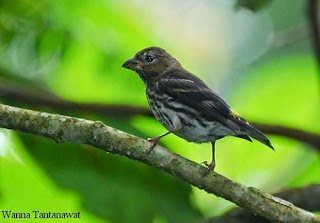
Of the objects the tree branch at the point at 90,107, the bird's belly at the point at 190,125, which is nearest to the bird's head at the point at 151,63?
the bird's belly at the point at 190,125

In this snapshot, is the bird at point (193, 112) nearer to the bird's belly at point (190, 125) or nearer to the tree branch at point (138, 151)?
the bird's belly at point (190, 125)

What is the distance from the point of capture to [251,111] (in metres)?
6.77

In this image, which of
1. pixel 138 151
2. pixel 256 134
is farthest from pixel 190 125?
pixel 138 151

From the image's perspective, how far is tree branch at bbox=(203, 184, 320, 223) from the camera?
4.93 metres

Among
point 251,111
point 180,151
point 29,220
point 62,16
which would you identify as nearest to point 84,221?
point 29,220

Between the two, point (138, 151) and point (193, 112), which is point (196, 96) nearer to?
point (193, 112)

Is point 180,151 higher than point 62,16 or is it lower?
lower

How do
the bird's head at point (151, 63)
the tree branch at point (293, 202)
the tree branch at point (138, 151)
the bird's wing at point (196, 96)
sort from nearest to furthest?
the tree branch at point (138, 151) < the tree branch at point (293, 202) < the bird's wing at point (196, 96) < the bird's head at point (151, 63)

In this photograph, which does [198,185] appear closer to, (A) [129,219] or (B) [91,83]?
(A) [129,219]

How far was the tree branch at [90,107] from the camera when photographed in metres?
4.79

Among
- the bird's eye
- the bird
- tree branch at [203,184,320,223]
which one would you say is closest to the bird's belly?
the bird

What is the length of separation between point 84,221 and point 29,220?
0.40 metres

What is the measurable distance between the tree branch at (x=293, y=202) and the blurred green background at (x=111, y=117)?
281mm

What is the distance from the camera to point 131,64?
5625mm
